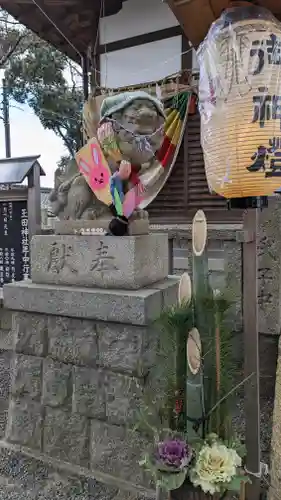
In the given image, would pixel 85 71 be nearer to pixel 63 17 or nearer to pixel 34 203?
pixel 63 17

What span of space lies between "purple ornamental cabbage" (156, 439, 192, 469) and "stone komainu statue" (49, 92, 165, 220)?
1.64m

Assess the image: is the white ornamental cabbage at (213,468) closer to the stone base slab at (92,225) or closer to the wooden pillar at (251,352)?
the wooden pillar at (251,352)

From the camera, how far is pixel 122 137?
264 centimetres

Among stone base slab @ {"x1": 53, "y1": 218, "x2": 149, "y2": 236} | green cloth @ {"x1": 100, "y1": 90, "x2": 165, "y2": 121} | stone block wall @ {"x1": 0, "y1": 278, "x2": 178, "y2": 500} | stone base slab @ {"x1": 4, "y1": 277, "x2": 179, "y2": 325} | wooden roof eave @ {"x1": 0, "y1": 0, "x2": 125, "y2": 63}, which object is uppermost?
wooden roof eave @ {"x1": 0, "y1": 0, "x2": 125, "y2": 63}

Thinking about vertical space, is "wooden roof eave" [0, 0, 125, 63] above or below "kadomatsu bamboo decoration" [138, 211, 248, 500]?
above

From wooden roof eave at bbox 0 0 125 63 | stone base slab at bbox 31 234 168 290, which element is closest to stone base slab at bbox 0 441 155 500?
stone base slab at bbox 31 234 168 290

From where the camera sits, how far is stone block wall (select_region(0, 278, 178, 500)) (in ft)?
8.54

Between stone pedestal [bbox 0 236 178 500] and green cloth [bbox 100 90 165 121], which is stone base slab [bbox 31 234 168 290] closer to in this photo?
stone pedestal [bbox 0 236 178 500]

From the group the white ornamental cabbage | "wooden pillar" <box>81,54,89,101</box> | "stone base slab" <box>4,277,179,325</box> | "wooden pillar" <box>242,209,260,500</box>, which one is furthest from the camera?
"wooden pillar" <box>81,54,89,101</box>

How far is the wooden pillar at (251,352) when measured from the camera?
2.24 m

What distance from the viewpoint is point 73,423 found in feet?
9.25

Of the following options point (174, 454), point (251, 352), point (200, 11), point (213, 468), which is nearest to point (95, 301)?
point (251, 352)

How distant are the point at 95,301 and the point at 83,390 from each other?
0.66 metres

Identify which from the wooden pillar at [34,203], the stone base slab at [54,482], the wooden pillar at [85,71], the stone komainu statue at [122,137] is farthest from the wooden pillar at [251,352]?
the wooden pillar at [85,71]
